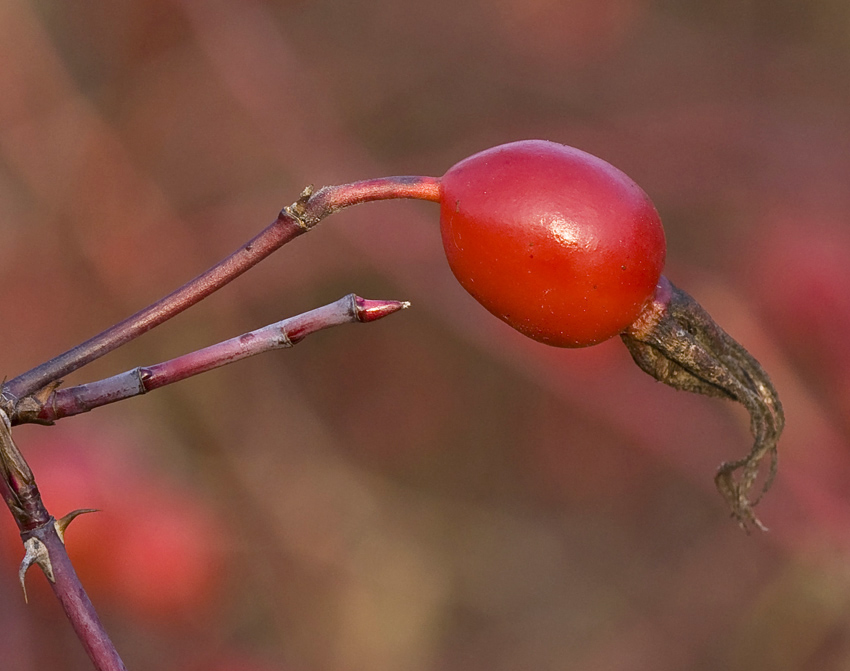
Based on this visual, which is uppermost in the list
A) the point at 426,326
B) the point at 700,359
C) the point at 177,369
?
the point at 177,369

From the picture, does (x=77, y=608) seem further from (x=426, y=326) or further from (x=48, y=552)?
(x=426, y=326)

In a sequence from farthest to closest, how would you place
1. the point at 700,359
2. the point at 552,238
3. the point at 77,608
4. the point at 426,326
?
the point at 426,326
the point at 700,359
the point at 552,238
the point at 77,608

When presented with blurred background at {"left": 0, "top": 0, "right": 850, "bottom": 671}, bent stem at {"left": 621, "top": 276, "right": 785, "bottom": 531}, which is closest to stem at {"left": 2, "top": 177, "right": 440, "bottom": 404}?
bent stem at {"left": 621, "top": 276, "right": 785, "bottom": 531}

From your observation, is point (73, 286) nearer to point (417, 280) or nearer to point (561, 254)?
point (417, 280)

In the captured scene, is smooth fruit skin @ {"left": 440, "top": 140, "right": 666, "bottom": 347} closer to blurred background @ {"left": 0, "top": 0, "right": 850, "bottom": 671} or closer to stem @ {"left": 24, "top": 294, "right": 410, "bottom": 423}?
stem @ {"left": 24, "top": 294, "right": 410, "bottom": 423}

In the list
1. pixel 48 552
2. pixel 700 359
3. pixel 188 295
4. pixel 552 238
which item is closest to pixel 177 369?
pixel 188 295

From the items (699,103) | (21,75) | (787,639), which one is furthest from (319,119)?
(787,639)
